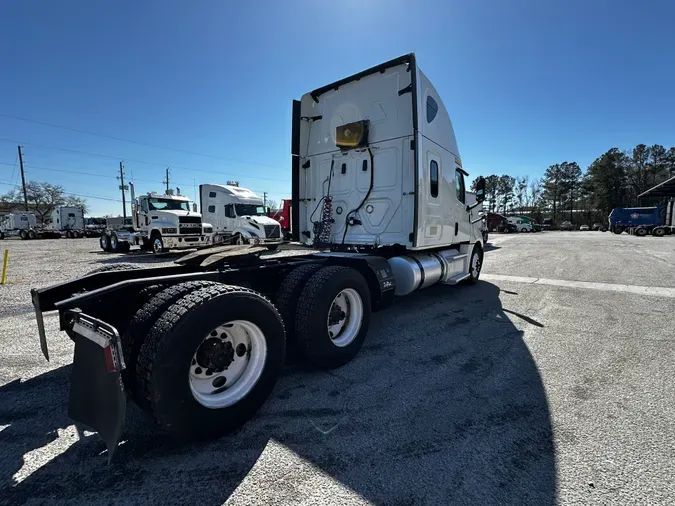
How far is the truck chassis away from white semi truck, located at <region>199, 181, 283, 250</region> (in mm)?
12838

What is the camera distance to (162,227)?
1617 centimetres

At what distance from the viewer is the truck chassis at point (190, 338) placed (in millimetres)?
2006

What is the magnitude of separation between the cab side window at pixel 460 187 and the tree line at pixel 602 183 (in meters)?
57.5

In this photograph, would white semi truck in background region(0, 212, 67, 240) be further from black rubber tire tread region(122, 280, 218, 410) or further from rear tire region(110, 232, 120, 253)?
black rubber tire tread region(122, 280, 218, 410)

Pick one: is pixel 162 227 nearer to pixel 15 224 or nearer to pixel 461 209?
pixel 461 209

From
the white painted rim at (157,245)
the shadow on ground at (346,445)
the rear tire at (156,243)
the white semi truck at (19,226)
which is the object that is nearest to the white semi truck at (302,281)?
the shadow on ground at (346,445)

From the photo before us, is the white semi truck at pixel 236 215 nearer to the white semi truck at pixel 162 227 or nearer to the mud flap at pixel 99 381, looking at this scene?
the white semi truck at pixel 162 227

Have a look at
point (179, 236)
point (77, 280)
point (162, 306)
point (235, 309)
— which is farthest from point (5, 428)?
point (179, 236)

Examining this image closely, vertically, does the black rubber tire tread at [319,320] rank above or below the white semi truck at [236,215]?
below

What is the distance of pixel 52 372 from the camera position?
3297mm

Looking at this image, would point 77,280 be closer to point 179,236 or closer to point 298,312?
point 298,312

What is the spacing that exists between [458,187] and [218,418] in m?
6.40

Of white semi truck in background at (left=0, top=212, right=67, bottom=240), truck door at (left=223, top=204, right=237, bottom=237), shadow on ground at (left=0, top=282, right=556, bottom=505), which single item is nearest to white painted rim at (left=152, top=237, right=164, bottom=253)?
truck door at (left=223, top=204, right=237, bottom=237)

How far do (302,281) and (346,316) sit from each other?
754 millimetres
